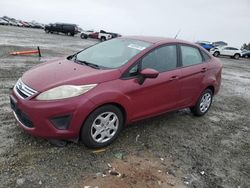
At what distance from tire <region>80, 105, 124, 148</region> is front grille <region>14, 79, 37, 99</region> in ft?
2.75

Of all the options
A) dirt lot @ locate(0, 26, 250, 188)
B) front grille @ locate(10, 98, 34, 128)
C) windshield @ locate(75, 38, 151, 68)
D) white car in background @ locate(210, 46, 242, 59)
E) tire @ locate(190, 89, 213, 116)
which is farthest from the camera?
white car in background @ locate(210, 46, 242, 59)

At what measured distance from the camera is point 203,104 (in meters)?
6.21

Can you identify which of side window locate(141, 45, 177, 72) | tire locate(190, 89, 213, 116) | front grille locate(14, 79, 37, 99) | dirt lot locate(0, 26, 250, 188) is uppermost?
side window locate(141, 45, 177, 72)

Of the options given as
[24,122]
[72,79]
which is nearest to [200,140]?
[72,79]

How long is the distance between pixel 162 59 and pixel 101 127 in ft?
5.65

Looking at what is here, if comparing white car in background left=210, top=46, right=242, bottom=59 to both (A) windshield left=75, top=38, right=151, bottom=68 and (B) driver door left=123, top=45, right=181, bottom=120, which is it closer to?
(B) driver door left=123, top=45, right=181, bottom=120

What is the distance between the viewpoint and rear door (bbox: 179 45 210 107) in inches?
213

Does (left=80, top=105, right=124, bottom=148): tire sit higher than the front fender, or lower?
lower

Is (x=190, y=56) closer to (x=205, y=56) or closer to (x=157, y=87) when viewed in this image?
(x=205, y=56)

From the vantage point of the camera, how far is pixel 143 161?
4.08m

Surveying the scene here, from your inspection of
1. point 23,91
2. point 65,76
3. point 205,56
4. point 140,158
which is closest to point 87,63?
point 65,76

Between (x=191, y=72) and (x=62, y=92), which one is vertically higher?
(x=191, y=72)

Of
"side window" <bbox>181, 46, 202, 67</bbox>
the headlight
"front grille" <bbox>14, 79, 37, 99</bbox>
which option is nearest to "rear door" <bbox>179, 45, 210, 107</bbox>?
"side window" <bbox>181, 46, 202, 67</bbox>

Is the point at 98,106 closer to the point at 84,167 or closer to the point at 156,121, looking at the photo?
the point at 84,167
